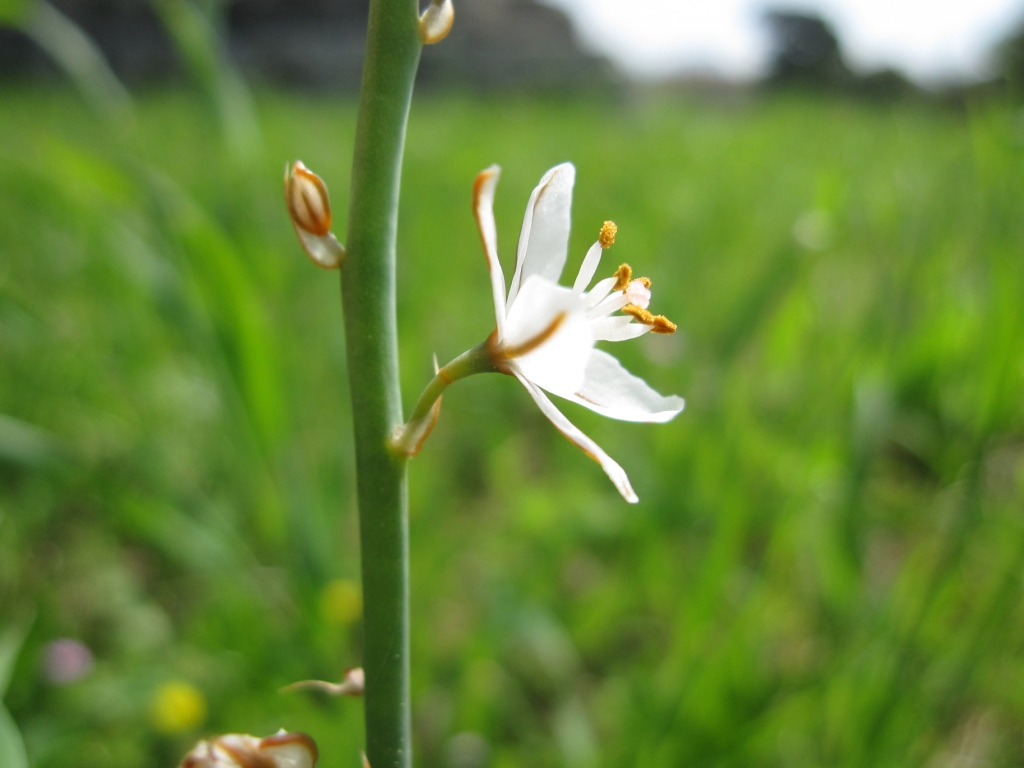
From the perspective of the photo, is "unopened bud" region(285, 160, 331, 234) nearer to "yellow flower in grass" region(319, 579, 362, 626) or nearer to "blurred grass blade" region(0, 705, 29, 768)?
"blurred grass blade" region(0, 705, 29, 768)

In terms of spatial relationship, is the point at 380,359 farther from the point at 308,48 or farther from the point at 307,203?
the point at 308,48

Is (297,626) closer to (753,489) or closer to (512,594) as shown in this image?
(512,594)

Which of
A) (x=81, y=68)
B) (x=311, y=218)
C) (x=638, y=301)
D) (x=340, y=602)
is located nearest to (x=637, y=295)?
(x=638, y=301)

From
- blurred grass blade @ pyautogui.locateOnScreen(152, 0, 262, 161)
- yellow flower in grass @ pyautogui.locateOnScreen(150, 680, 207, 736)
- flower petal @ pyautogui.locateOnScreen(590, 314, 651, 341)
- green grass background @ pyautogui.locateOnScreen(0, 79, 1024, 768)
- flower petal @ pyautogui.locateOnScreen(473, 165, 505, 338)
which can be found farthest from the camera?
blurred grass blade @ pyautogui.locateOnScreen(152, 0, 262, 161)

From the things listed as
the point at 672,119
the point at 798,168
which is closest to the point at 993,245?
the point at 798,168

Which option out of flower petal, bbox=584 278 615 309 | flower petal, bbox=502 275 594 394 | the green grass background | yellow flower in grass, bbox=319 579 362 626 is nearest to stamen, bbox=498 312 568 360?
flower petal, bbox=502 275 594 394
